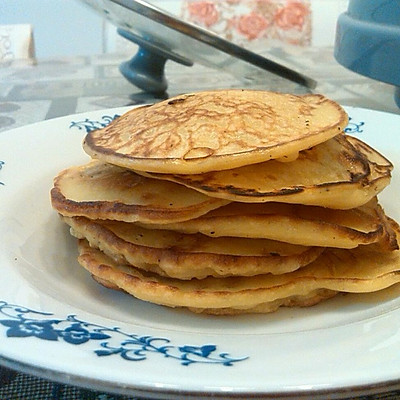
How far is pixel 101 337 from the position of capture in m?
0.60

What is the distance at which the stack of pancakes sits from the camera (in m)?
0.71

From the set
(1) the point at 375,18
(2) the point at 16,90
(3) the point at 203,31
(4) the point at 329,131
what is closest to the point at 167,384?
(4) the point at 329,131

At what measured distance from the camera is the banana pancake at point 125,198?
720 millimetres

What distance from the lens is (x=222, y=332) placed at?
2.33 ft

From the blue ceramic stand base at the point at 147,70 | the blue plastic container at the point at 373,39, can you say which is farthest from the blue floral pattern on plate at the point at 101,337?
the blue ceramic stand base at the point at 147,70

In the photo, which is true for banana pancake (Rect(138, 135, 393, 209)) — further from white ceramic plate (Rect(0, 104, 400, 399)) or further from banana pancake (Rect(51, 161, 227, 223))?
white ceramic plate (Rect(0, 104, 400, 399))

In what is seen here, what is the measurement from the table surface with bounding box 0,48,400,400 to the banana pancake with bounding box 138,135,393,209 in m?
1.08

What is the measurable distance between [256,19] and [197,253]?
3.08 m

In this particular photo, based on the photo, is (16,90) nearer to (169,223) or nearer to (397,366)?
(169,223)

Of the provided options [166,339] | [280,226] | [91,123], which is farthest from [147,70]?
[166,339]

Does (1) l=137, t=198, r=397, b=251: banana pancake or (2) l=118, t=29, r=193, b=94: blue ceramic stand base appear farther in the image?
(2) l=118, t=29, r=193, b=94: blue ceramic stand base

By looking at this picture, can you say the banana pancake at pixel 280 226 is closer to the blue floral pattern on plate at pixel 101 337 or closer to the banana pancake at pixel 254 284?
the banana pancake at pixel 254 284

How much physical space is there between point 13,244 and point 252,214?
16.5 inches

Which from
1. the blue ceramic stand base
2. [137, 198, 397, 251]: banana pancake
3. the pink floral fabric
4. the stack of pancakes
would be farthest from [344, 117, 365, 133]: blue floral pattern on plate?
the pink floral fabric
